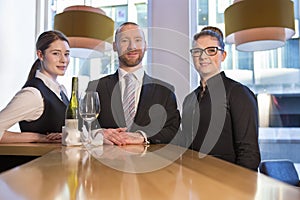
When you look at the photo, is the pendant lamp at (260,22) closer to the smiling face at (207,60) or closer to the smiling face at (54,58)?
the smiling face at (207,60)

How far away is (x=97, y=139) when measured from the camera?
1.30 meters

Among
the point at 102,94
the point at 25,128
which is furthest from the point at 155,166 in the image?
the point at 25,128

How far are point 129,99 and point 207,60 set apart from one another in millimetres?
414

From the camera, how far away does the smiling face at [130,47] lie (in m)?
1.49

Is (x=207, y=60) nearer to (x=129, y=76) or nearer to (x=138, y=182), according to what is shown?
(x=129, y=76)

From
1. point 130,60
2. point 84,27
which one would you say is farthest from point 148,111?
point 84,27

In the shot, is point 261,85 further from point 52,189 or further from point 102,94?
point 52,189

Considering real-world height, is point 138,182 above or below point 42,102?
below

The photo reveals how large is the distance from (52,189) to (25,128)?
3.82 ft

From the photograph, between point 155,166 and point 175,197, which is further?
point 155,166

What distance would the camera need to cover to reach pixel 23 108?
57.6 inches

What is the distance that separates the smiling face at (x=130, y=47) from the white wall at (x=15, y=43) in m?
1.47

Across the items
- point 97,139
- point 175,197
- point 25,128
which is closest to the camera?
point 175,197

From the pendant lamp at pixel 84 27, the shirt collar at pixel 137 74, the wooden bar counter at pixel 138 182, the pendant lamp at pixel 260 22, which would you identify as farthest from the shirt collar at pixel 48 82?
the pendant lamp at pixel 260 22
